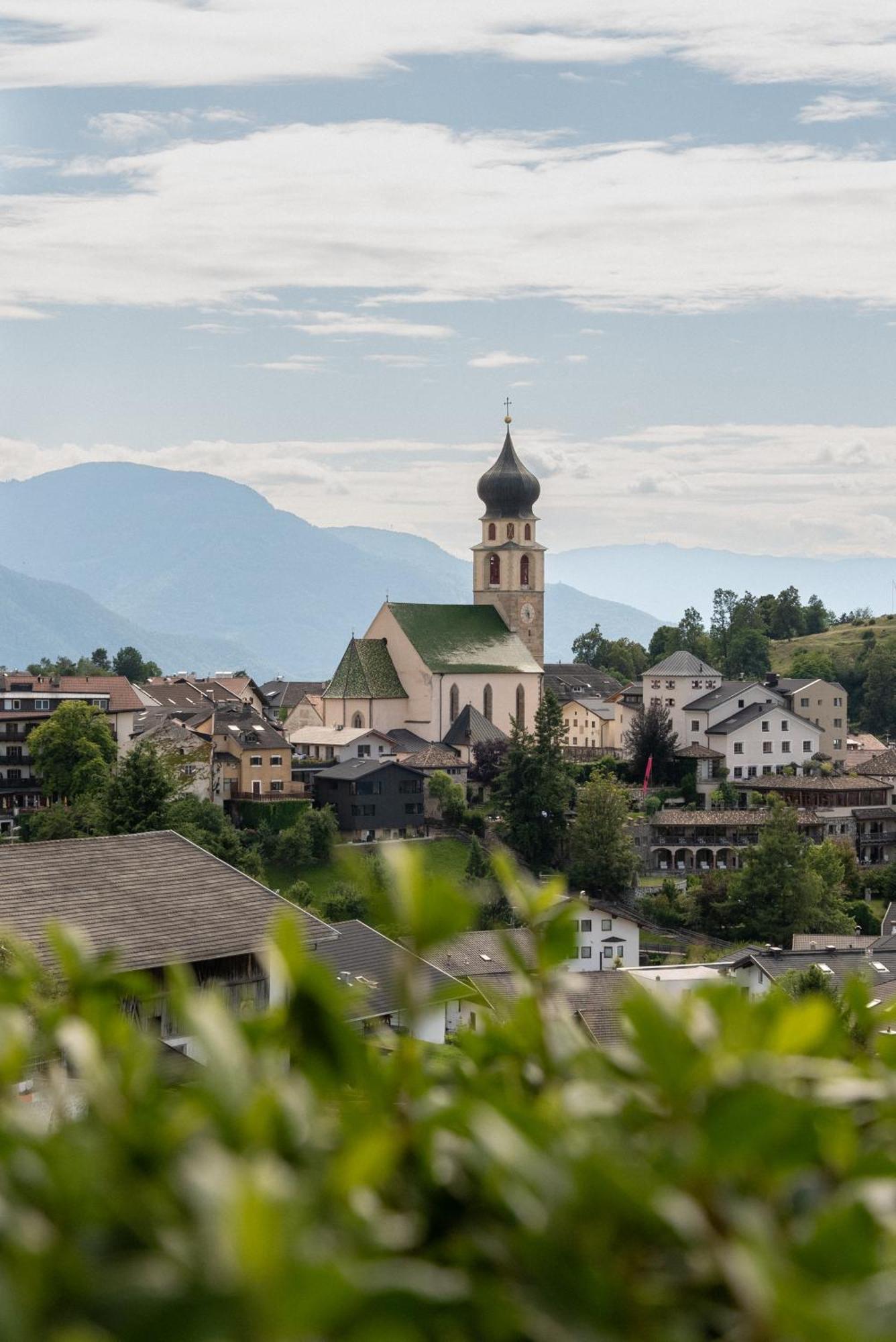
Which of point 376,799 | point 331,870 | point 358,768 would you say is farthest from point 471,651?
point 331,870

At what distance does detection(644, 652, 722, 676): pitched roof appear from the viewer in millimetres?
78125

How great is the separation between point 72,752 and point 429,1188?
179 feet

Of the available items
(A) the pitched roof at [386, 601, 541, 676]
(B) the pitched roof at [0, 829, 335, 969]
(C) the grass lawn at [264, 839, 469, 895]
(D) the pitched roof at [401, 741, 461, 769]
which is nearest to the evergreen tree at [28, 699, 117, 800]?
→ (C) the grass lawn at [264, 839, 469, 895]

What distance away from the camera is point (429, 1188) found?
1.59 metres

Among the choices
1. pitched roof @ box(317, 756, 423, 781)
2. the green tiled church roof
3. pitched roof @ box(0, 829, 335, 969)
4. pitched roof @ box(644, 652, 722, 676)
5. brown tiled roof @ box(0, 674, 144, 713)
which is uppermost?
pitched roof @ box(644, 652, 722, 676)

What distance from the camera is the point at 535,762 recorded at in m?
62.2

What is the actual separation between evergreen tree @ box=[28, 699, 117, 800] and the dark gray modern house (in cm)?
954

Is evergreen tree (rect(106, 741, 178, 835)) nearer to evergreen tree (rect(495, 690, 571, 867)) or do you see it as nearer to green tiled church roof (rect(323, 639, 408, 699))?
evergreen tree (rect(495, 690, 571, 867))

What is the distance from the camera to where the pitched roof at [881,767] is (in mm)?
70438

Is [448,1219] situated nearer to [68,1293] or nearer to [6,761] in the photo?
[68,1293]

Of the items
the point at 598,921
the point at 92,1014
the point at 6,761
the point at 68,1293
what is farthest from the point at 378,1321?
the point at 6,761

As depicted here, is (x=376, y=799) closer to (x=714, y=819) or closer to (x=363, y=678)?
(x=714, y=819)

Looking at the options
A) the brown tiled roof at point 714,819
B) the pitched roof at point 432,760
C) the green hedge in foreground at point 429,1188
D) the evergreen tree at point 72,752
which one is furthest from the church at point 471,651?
the green hedge in foreground at point 429,1188

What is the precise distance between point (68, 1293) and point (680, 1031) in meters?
0.60
